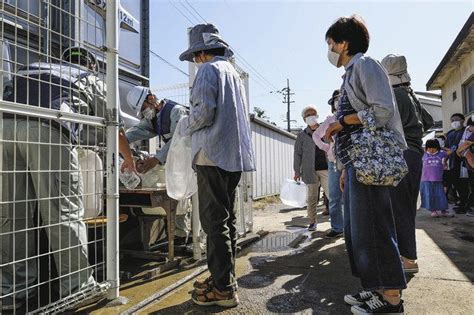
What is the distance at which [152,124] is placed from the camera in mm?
3340

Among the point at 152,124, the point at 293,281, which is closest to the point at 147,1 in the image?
the point at 152,124

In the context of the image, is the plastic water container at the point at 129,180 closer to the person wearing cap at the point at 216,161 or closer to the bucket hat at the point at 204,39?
the person wearing cap at the point at 216,161

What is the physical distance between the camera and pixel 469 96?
8.93 meters

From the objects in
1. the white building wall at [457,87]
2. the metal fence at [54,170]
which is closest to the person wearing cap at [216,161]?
the metal fence at [54,170]

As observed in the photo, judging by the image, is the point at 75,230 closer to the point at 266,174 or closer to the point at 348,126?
the point at 348,126

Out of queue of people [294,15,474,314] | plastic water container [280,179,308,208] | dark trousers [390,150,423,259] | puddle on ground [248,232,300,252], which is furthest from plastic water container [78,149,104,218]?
plastic water container [280,179,308,208]

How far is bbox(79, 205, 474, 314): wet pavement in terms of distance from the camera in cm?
216

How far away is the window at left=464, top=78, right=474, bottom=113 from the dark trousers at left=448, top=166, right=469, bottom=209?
2.60 m

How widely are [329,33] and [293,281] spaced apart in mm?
1776

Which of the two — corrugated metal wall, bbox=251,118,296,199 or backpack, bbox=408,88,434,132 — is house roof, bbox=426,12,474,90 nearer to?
corrugated metal wall, bbox=251,118,296,199

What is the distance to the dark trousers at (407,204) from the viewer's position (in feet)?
8.66

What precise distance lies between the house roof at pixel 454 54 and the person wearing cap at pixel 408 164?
5.10 m

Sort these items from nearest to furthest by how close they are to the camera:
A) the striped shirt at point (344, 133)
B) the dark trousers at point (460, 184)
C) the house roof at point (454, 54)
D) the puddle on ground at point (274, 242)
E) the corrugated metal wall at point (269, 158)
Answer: the striped shirt at point (344, 133) < the puddle on ground at point (274, 242) < the dark trousers at point (460, 184) < the house roof at point (454, 54) < the corrugated metal wall at point (269, 158)

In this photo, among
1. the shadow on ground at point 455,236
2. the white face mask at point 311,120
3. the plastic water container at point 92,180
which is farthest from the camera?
the white face mask at point 311,120
